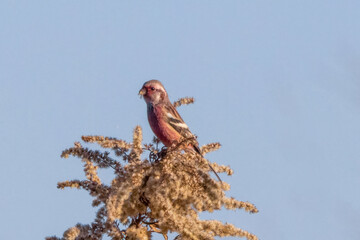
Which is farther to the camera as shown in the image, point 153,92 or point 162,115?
point 153,92

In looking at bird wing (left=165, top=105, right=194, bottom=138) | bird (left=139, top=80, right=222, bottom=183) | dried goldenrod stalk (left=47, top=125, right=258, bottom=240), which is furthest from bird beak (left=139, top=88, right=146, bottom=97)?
dried goldenrod stalk (left=47, top=125, right=258, bottom=240)

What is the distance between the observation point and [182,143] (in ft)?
17.6

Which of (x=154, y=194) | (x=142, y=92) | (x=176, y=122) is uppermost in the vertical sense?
(x=142, y=92)

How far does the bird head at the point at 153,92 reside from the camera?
9.28m

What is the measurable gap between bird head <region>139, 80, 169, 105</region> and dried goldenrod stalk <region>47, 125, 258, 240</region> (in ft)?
12.9

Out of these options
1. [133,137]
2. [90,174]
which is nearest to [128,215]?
[90,174]

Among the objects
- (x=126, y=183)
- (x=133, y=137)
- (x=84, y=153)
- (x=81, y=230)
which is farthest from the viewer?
(x=133, y=137)

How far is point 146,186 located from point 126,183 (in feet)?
0.83

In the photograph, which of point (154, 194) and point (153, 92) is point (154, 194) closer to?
point (154, 194)

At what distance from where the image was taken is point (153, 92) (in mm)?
9344

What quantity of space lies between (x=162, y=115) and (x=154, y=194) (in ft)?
13.8

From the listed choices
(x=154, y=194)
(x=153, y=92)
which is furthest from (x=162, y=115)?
(x=154, y=194)

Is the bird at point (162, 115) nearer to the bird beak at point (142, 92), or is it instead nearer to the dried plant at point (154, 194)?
the bird beak at point (142, 92)

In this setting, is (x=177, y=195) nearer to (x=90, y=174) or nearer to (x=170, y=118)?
(x=90, y=174)
